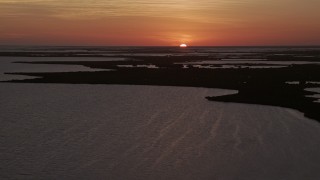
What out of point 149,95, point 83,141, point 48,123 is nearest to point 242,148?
point 83,141

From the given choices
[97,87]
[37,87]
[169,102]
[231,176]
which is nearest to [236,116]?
[169,102]

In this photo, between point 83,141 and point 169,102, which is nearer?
point 83,141

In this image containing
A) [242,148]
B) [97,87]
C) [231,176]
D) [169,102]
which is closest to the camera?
[231,176]

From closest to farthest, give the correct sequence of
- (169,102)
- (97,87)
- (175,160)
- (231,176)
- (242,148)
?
(231,176) → (175,160) → (242,148) → (169,102) → (97,87)

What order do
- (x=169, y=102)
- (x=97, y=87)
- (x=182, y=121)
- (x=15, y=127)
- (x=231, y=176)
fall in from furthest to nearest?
(x=97, y=87) < (x=169, y=102) < (x=182, y=121) < (x=15, y=127) < (x=231, y=176)

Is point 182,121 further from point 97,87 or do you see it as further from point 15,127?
point 97,87

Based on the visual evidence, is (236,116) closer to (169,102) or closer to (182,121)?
(182,121)
